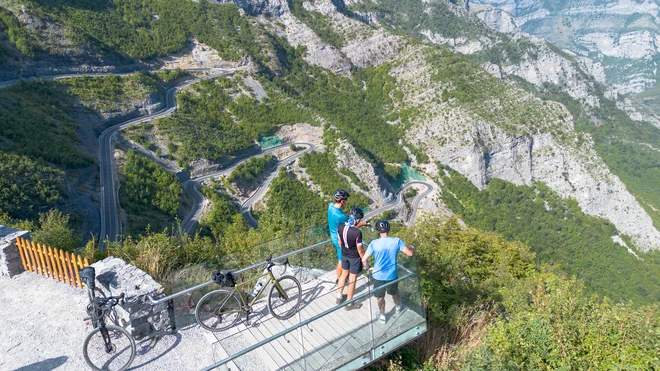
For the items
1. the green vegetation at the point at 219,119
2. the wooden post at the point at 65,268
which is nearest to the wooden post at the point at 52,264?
the wooden post at the point at 65,268

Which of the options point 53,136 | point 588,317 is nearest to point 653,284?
point 588,317

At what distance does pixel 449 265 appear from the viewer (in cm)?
1544

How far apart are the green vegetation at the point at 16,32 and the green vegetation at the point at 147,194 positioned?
21001mm

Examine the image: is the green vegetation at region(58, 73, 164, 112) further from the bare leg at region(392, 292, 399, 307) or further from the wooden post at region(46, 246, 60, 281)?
the bare leg at region(392, 292, 399, 307)

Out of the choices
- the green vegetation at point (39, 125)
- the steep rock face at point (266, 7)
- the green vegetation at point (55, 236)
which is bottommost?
the green vegetation at point (39, 125)

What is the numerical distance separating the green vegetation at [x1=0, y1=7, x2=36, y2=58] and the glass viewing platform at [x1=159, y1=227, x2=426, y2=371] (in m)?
54.3

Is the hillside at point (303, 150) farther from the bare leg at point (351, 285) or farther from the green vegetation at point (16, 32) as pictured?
the bare leg at point (351, 285)

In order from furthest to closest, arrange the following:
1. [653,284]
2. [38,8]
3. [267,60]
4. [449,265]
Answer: [267,60] → [653,284] → [38,8] → [449,265]

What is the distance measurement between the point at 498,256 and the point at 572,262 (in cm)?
4843

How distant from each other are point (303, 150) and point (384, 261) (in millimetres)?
55284

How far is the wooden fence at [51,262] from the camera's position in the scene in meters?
9.99

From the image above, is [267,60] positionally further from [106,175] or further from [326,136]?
[106,175]

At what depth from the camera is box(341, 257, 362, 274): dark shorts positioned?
8.05m

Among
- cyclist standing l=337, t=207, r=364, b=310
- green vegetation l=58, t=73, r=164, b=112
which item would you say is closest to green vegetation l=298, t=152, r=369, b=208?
green vegetation l=58, t=73, r=164, b=112
